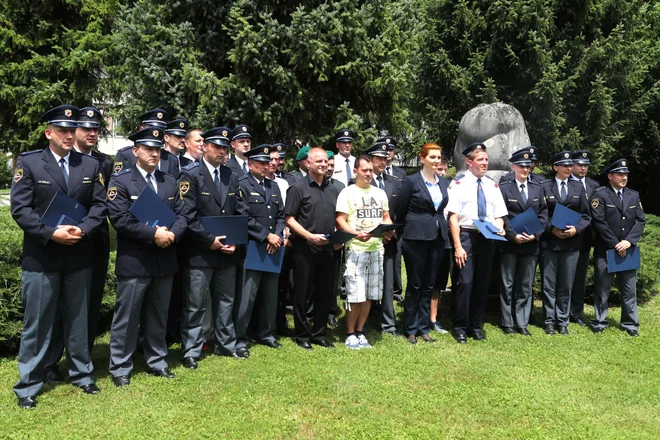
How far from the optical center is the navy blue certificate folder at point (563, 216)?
253 inches

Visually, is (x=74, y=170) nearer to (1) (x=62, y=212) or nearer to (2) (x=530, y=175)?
(1) (x=62, y=212)

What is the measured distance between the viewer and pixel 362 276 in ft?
18.6

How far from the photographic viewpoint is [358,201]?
5.68m

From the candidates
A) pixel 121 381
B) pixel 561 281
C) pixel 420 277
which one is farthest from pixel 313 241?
pixel 561 281

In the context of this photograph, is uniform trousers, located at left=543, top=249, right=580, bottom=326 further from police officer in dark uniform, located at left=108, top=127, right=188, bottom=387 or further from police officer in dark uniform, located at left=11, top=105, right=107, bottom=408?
police officer in dark uniform, located at left=11, top=105, right=107, bottom=408

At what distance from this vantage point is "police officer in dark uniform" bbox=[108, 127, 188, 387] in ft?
14.8

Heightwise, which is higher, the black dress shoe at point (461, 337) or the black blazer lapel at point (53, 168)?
the black blazer lapel at point (53, 168)

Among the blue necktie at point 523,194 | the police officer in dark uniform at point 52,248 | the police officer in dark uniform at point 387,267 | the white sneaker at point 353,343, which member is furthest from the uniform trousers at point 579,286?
the police officer in dark uniform at point 52,248

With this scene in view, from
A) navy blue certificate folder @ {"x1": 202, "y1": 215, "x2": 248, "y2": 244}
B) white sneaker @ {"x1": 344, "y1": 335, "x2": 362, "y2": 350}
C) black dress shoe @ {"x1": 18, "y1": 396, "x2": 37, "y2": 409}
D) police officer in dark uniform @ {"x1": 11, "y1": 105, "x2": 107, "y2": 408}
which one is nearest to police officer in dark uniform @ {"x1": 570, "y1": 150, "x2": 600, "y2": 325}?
white sneaker @ {"x1": 344, "y1": 335, "x2": 362, "y2": 350}

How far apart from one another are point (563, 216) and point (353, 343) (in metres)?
2.94

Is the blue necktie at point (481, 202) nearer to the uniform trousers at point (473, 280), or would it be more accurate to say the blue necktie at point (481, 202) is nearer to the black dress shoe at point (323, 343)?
the uniform trousers at point (473, 280)

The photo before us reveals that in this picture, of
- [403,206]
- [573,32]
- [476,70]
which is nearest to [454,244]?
[403,206]

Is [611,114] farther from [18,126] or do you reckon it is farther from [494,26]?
[18,126]

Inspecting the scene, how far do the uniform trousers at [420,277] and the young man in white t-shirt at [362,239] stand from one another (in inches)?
18.1
